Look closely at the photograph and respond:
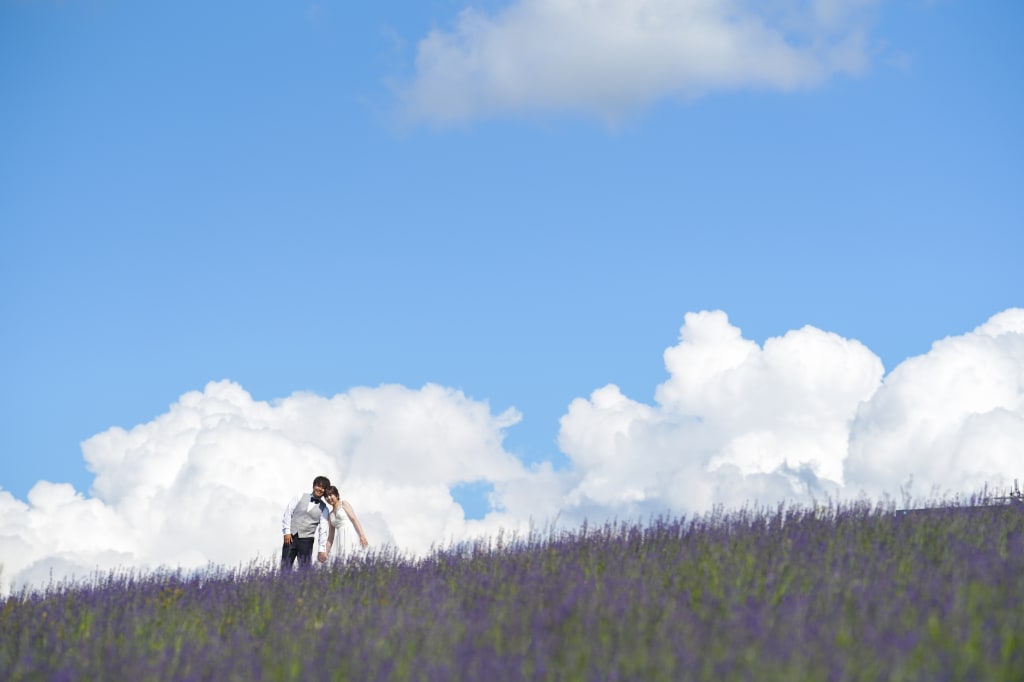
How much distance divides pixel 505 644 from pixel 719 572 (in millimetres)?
1594

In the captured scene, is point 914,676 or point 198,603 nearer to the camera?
point 914,676

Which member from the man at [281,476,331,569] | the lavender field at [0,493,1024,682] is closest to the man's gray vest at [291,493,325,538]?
the man at [281,476,331,569]

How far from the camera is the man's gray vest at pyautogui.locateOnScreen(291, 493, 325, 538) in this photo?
1088 centimetres

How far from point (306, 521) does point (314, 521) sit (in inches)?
3.3

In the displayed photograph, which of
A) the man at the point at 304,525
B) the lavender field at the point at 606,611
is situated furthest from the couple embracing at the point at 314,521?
the lavender field at the point at 606,611

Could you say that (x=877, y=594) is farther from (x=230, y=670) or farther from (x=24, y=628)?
(x=24, y=628)

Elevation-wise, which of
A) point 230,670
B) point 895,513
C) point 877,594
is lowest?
point 230,670

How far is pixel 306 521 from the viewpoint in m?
10.9

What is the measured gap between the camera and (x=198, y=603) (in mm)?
7348

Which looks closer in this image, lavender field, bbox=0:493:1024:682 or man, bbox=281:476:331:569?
lavender field, bbox=0:493:1024:682

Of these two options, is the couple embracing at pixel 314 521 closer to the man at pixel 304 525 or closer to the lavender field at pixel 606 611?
the man at pixel 304 525

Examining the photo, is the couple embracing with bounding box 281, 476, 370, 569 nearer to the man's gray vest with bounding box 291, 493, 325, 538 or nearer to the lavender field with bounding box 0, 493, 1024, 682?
the man's gray vest with bounding box 291, 493, 325, 538

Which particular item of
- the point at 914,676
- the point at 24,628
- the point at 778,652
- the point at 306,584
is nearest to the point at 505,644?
the point at 778,652

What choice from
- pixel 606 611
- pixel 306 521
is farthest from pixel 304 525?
pixel 606 611
